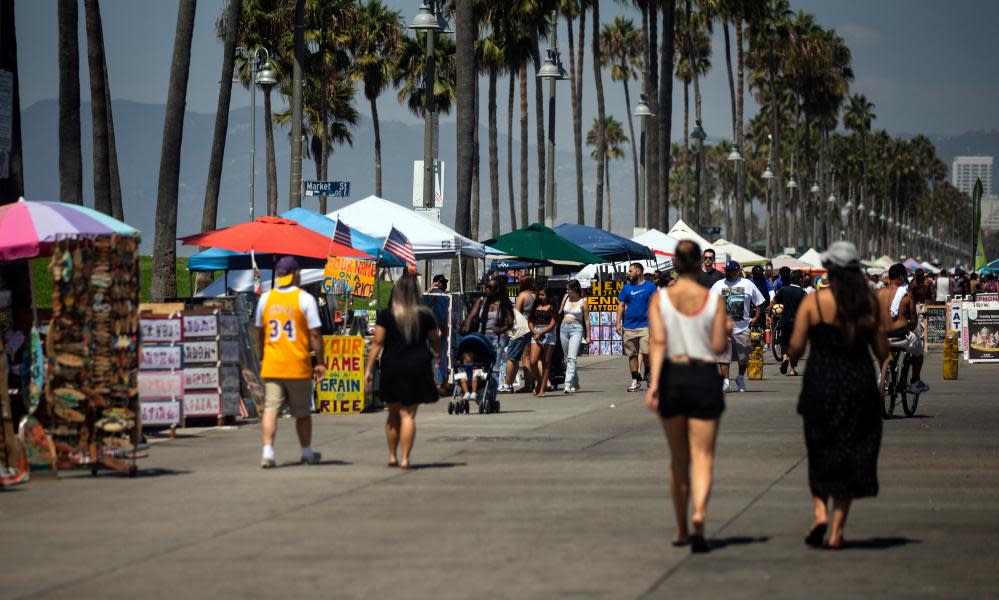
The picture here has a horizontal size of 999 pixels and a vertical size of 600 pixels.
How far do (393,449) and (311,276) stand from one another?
11661 mm

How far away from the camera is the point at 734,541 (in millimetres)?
9234

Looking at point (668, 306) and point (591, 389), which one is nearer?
point (668, 306)

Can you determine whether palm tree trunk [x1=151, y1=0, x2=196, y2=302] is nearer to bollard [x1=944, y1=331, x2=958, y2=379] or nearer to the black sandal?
bollard [x1=944, y1=331, x2=958, y2=379]

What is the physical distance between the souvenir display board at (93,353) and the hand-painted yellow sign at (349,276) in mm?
7205

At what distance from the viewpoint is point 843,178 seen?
562 ft

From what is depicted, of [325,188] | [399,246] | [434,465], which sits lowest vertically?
[434,465]

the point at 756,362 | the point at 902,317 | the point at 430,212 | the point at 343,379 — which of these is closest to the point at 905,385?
the point at 902,317

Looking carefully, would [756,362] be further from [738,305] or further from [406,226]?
[406,226]

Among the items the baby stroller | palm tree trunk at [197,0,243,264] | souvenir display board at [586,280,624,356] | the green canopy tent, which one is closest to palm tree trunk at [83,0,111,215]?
palm tree trunk at [197,0,243,264]

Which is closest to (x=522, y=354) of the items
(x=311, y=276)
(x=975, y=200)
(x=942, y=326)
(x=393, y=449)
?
(x=311, y=276)

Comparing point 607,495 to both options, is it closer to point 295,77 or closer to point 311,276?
point 311,276

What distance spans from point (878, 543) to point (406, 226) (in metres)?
15.9

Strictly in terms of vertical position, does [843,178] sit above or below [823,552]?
above

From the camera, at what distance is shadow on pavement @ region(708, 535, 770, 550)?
9086 mm
